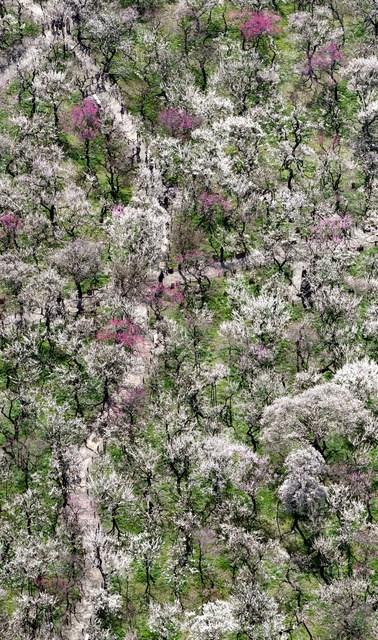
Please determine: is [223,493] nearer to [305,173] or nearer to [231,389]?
[231,389]

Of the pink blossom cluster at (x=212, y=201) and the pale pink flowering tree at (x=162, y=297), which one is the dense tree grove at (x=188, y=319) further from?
the pale pink flowering tree at (x=162, y=297)

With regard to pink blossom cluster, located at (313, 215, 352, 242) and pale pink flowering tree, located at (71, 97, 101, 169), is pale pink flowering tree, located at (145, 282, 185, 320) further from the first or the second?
pale pink flowering tree, located at (71, 97, 101, 169)

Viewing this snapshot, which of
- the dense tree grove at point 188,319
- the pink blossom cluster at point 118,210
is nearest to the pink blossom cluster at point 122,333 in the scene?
the dense tree grove at point 188,319

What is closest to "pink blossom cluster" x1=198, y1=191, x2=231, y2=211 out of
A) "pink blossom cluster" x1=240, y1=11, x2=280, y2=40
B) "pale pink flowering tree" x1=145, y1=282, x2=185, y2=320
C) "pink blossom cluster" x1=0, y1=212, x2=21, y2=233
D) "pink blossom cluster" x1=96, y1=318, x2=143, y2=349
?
"pale pink flowering tree" x1=145, y1=282, x2=185, y2=320

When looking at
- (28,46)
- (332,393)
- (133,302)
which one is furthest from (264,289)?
(28,46)

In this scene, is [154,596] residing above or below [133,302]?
below

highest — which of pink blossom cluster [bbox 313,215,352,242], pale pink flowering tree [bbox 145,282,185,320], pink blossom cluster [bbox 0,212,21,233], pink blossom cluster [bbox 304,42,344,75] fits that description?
pink blossom cluster [bbox 304,42,344,75]

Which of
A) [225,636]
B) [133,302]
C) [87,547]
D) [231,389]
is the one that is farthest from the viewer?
[133,302]
